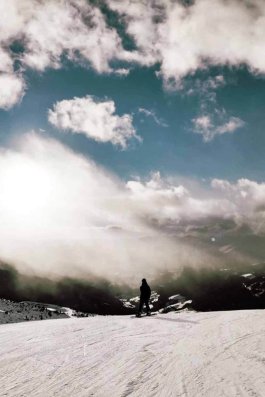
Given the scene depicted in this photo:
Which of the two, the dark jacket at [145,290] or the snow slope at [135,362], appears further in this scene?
the dark jacket at [145,290]

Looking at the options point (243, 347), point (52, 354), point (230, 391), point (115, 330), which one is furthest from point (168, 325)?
point (230, 391)

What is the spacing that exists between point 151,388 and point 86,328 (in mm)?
8560

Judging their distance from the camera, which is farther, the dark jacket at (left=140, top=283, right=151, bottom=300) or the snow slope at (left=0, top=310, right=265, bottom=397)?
the dark jacket at (left=140, top=283, right=151, bottom=300)

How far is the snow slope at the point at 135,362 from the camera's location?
6723 mm

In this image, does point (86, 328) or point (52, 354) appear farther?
point (86, 328)

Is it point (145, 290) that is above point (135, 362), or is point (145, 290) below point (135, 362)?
above

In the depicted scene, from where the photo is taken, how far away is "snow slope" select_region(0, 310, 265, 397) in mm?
6723

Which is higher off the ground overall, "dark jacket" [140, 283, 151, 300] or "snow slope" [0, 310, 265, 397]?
"dark jacket" [140, 283, 151, 300]

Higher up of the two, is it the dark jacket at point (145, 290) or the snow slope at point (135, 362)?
the dark jacket at point (145, 290)

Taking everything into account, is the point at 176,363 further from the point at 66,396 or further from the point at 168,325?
the point at 168,325

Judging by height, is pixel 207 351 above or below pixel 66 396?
above

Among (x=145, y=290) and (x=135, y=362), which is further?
(x=145, y=290)

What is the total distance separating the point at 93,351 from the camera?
10.1 m

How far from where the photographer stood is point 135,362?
8719 millimetres
